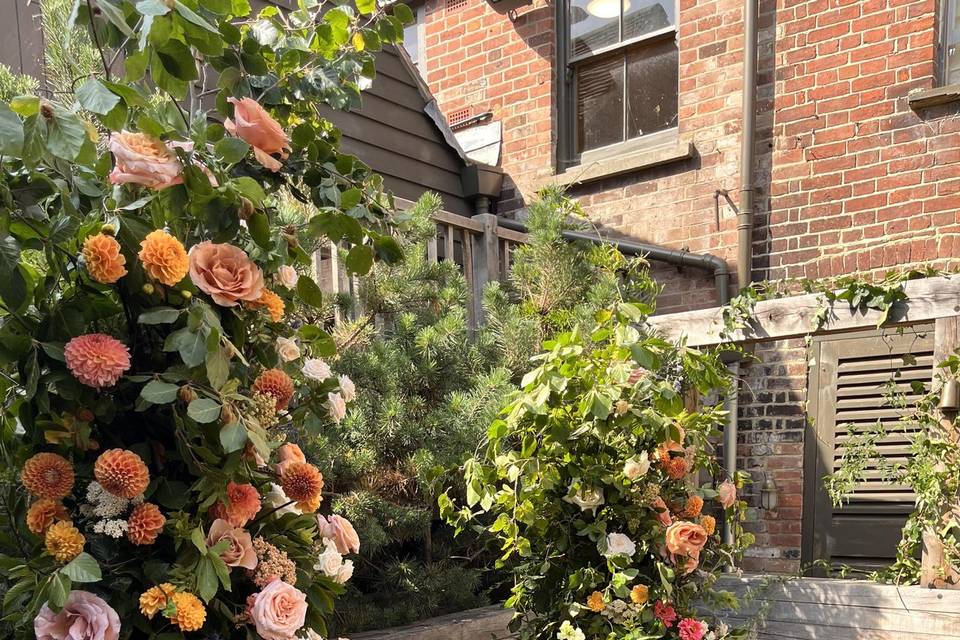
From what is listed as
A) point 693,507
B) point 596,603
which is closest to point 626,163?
point 693,507

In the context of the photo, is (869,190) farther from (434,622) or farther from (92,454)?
(92,454)

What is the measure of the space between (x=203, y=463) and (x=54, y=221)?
1.17ft

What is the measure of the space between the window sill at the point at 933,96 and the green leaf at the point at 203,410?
3811mm

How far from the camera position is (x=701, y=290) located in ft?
14.4

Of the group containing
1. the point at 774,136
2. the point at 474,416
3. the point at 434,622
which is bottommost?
the point at 434,622

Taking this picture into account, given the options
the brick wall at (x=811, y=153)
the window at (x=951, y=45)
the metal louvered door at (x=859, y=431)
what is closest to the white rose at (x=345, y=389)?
the metal louvered door at (x=859, y=431)

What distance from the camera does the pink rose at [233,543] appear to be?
1060mm

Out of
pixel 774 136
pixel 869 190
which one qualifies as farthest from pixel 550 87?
pixel 869 190

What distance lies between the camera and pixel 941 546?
246cm

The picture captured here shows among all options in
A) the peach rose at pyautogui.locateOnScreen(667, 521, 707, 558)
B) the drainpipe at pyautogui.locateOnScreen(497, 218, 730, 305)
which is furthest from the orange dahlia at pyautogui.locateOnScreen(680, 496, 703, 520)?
the drainpipe at pyautogui.locateOnScreen(497, 218, 730, 305)

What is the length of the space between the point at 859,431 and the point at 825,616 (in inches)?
62.6

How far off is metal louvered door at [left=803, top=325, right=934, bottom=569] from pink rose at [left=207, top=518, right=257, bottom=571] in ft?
11.0

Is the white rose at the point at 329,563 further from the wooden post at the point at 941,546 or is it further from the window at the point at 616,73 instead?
the window at the point at 616,73

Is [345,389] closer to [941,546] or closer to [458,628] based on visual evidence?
[458,628]
